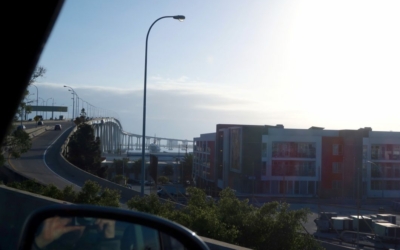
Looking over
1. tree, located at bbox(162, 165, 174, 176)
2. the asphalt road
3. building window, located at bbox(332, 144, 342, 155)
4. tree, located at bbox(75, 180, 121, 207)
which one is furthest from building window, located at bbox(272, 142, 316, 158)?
tree, located at bbox(75, 180, 121, 207)

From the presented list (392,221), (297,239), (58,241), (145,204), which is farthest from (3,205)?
(392,221)

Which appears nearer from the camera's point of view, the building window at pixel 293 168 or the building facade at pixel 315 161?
the building facade at pixel 315 161

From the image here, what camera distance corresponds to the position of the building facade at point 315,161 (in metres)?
43.8

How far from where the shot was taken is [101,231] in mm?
3262

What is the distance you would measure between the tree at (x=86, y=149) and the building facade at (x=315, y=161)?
43.6ft

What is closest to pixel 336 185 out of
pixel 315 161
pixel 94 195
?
pixel 315 161

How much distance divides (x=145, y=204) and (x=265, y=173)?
34.2m

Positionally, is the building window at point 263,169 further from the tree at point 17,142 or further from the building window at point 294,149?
the tree at point 17,142

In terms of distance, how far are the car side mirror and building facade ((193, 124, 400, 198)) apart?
40631mm

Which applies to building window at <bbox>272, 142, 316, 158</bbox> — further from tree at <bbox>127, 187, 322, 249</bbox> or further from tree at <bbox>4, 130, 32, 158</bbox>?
tree at <bbox>127, 187, 322, 249</bbox>

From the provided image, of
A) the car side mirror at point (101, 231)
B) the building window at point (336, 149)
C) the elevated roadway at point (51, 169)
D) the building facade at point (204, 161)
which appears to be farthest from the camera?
the building facade at point (204, 161)


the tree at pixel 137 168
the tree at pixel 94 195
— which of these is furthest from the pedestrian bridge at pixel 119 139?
the tree at pixel 94 195

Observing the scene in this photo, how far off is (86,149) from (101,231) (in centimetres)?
4213

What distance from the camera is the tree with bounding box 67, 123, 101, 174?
4369 cm
